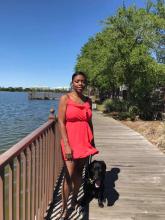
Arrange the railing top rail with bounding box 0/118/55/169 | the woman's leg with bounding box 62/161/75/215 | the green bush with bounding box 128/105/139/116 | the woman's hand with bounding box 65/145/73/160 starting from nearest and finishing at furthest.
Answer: the railing top rail with bounding box 0/118/55/169 → the woman's hand with bounding box 65/145/73/160 → the woman's leg with bounding box 62/161/75/215 → the green bush with bounding box 128/105/139/116

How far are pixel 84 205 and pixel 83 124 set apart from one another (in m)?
1.46

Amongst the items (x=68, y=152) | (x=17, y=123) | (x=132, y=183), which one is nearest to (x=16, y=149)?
(x=68, y=152)

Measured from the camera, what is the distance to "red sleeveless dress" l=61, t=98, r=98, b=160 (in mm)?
4625

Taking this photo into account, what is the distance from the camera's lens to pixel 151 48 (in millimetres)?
23719

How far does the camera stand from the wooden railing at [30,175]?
302cm

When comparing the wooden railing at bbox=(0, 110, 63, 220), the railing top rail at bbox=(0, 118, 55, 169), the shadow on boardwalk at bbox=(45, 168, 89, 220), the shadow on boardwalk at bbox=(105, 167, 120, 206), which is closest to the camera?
the railing top rail at bbox=(0, 118, 55, 169)

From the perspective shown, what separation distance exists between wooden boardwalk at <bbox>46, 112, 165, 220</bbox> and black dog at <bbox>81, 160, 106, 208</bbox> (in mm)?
117

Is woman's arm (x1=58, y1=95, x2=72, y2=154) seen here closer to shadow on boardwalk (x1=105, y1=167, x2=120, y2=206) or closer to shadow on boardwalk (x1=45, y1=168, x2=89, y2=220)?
shadow on boardwalk (x1=45, y1=168, x2=89, y2=220)

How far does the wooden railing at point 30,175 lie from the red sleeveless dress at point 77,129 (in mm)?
362

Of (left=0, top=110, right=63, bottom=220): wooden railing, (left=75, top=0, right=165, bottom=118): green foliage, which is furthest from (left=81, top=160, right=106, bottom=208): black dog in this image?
(left=75, top=0, right=165, bottom=118): green foliage

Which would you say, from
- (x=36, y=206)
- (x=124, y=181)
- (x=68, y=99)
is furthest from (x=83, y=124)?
(x=124, y=181)

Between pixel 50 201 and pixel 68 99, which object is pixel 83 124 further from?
pixel 50 201

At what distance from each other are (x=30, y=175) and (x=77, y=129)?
98cm

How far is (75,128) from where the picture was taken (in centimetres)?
466
